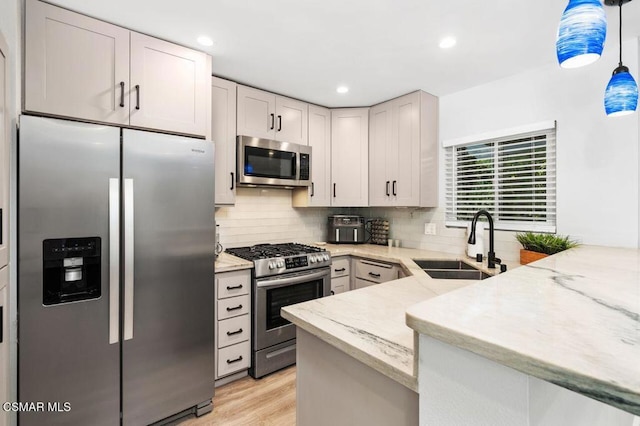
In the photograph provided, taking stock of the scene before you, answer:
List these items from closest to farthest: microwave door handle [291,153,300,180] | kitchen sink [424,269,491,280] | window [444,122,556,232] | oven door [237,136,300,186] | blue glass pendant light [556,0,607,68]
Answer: blue glass pendant light [556,0,607,68] < kitchen sink [424,269,491,280] < window [444,122,556,232] < oven door [237,136,300,186] < microwave door handle [291,153,300,180]

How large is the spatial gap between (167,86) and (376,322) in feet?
6.46

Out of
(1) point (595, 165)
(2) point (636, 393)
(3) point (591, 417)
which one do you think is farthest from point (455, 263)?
(2) point (636, 393)

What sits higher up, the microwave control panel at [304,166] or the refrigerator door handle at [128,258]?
the microwave control panel at [304,166]

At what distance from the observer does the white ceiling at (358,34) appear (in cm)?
167

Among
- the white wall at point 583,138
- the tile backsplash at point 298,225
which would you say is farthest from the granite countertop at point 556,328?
the tile backsplash at point 298,225

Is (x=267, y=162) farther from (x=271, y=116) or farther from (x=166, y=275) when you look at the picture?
(x=166, y=275)

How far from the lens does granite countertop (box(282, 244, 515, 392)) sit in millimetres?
815

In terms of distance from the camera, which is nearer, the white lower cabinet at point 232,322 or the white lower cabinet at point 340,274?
the white lower cabinet at point 232,322

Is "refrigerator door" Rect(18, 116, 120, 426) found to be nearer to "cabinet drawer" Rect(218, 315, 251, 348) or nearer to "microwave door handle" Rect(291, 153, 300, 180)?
"cabinet drawer" Rect(218, 315, 251, 348)

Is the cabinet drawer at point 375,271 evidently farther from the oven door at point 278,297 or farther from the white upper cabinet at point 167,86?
the white upper cabinet at point 167,86

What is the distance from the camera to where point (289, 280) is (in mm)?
2545

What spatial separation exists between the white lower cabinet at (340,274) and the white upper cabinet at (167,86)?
1.69 meters

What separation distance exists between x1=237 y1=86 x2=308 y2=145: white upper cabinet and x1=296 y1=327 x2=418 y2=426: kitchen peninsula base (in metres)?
2.05

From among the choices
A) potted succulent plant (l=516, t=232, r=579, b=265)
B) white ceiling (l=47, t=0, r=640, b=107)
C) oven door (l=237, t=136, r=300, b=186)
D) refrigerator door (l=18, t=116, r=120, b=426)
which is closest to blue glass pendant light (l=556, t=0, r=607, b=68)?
white ceiling (l=47, t=0, r=640, b=107)
